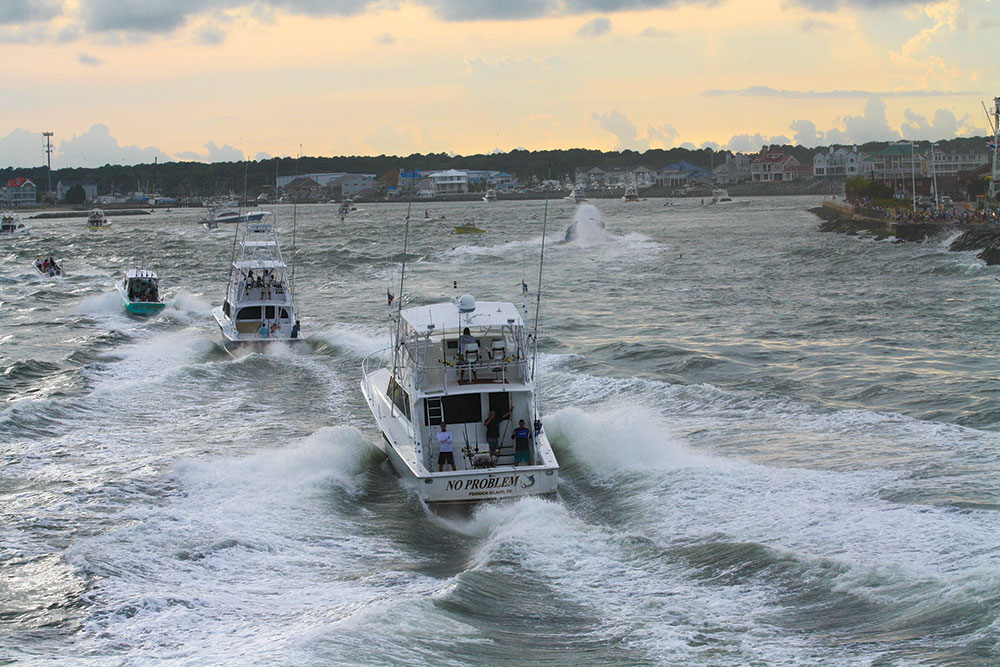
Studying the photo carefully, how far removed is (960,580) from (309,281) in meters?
48.0

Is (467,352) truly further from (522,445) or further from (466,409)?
(522,445)

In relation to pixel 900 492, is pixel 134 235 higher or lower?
higher

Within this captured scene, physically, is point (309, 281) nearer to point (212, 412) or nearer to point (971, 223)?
point (212, 412)

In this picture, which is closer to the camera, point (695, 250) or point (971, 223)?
point (971, 223)

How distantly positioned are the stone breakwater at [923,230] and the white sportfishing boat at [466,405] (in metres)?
45.0

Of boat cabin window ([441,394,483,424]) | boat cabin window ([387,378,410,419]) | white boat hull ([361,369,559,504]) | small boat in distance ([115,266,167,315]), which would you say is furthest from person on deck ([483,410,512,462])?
small boat in distance ([115,266,167,315])

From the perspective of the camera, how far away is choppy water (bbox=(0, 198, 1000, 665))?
11141mm

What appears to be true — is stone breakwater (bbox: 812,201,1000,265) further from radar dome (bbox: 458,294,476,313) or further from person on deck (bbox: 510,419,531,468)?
person on deck (bbox: 510,419,531,468)

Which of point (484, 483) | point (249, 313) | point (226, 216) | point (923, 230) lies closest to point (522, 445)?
point (484, 483)

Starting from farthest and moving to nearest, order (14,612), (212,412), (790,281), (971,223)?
1. (971,223)
2. (790,281)
3. (212,412)
4. (14,612)

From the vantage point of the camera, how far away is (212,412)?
76.4ft

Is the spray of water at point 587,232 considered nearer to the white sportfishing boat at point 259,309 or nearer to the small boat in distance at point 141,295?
the small boat in distance at point 141,295

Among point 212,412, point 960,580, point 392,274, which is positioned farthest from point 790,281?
point 960,580

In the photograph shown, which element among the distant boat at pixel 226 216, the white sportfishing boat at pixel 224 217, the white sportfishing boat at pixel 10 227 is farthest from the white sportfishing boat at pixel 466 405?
the distant boat at pixel 226 216
